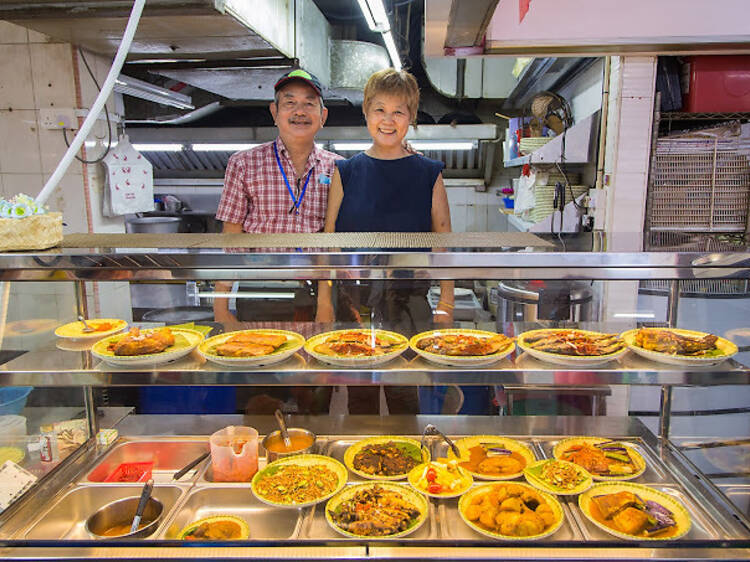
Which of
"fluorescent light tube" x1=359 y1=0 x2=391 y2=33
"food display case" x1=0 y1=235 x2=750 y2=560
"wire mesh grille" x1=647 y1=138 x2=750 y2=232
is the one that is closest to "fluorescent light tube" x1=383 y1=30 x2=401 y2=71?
"fluorescent light tube" x1=359 y1=0 x2=391 y2=33

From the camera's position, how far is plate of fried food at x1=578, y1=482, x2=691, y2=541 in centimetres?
171

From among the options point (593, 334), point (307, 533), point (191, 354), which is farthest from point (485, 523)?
point (191, 354)

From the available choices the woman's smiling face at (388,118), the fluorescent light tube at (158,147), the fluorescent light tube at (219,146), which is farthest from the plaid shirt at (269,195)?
the fluorescent light tube at (158,147)

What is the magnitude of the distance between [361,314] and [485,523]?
0.93 metres

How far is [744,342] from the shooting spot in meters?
2.18

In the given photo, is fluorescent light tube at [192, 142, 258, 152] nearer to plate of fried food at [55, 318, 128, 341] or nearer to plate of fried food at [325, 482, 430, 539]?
plate of fried food at [55, 318, 128, 341]

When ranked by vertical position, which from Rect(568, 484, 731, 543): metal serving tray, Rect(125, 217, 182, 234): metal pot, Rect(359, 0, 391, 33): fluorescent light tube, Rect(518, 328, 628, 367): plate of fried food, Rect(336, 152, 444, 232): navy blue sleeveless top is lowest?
Rect(568, 484, 731, 543): metal serving tray

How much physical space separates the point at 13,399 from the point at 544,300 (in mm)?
3080

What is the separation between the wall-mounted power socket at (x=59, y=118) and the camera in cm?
420

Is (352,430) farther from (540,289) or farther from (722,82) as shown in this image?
(722,82)

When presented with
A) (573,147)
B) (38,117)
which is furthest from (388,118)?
(38,117)

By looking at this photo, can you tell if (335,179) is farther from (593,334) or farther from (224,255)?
(593,334)

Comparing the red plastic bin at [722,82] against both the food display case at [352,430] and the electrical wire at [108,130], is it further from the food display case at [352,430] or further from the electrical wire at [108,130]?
the electrical wire at [108,130]

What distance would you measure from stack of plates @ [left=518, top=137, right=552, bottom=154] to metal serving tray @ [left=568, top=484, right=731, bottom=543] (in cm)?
311
